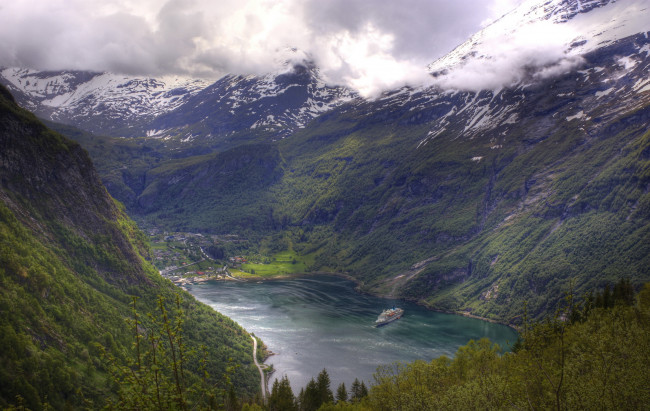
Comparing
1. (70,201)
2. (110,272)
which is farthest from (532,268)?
(70,201)

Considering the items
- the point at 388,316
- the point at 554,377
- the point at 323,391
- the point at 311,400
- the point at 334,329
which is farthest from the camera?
the point at 388,316

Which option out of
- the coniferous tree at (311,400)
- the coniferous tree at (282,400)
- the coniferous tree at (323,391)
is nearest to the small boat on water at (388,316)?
the coniferous tree at (323,391)

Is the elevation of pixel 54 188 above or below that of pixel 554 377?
above

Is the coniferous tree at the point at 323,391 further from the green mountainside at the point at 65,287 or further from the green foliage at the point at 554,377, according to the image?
the green foliage at the point at 554,377

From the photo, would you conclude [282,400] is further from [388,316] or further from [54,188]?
[388,316]

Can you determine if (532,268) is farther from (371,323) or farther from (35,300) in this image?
(35,300)

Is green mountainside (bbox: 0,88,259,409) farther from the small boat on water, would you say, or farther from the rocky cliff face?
the small boat on water

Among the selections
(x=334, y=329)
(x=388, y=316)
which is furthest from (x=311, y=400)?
(x=388, y=316)
